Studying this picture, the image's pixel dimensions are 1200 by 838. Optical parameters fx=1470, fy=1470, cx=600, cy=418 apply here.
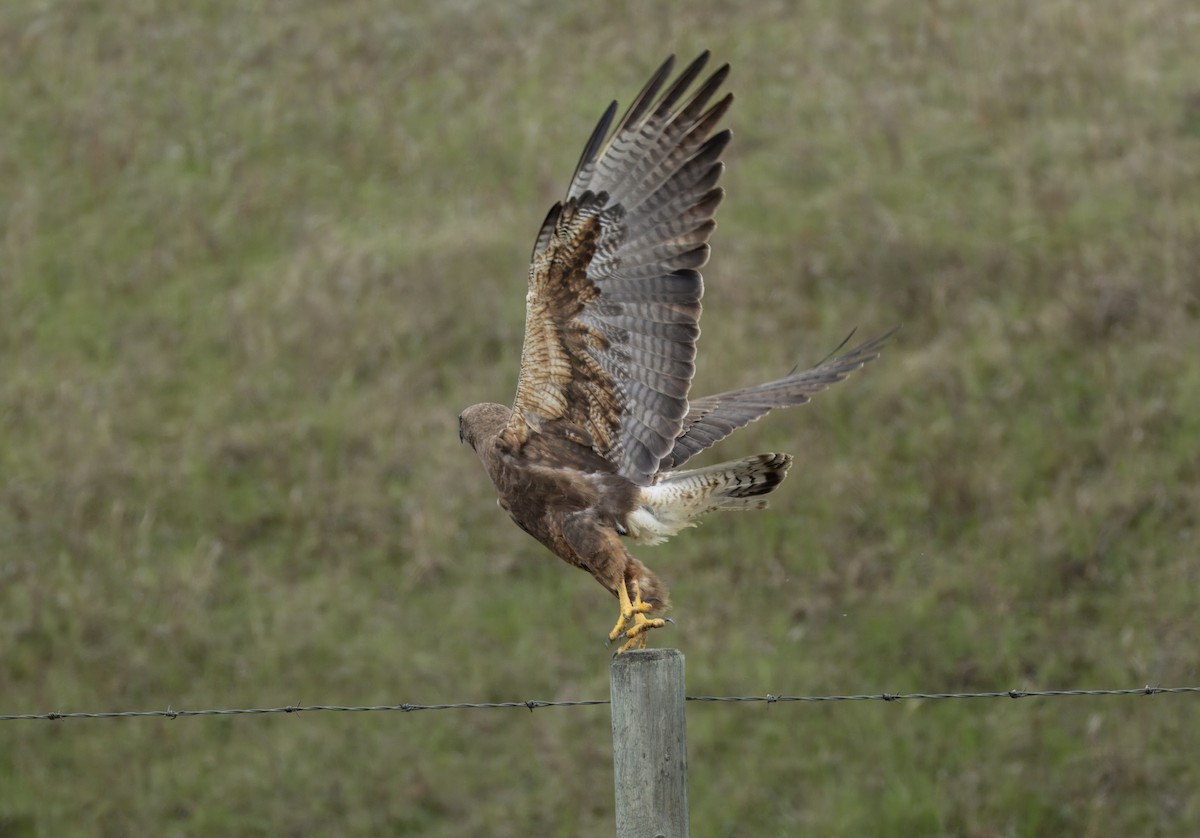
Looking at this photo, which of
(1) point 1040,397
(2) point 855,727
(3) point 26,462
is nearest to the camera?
(2) point 855,727

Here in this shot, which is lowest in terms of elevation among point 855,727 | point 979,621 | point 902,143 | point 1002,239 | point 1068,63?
point 855,727

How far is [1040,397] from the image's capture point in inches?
413

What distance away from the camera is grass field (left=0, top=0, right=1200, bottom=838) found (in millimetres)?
8945

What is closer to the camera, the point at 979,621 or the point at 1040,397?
the point at 979,621

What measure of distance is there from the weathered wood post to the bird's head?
172 cm

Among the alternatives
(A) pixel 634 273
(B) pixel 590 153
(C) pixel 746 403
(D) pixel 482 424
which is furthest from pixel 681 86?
(C) pixel 746 403

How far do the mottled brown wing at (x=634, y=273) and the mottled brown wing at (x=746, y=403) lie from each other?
722mm

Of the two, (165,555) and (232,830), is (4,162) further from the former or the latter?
(232,830)

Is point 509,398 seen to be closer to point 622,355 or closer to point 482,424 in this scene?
point 482,424

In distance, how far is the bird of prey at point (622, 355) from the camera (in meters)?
4.99

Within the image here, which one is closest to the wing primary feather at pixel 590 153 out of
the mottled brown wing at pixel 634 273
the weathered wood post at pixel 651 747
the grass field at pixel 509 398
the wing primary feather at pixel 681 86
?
the mottled brown wing at pixel 634 273

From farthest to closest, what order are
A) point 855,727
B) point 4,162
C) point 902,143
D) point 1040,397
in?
point 4,162 < point 902,143 < point 1040,397 < point 855,727

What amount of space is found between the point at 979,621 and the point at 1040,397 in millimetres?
2014

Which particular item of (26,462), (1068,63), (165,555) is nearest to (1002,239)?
(1068,63)
